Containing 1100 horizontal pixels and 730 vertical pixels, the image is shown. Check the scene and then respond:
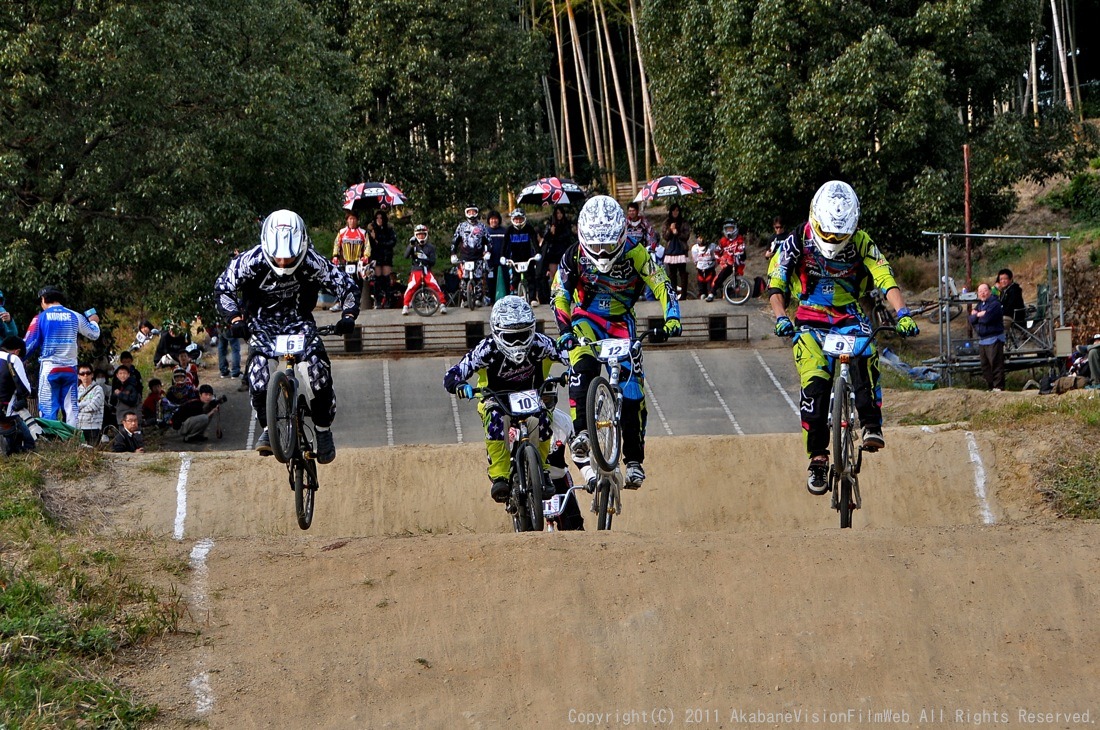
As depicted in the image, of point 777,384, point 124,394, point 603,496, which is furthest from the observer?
point 777,384

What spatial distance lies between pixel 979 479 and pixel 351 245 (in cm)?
1456

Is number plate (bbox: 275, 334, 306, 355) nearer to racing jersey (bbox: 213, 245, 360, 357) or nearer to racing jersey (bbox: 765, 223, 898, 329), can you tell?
racing jersey (bbox: 213, 245, 360, 357)

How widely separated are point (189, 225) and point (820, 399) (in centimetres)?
1306

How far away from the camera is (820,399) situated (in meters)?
11.3

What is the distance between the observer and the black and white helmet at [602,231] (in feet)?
38.3

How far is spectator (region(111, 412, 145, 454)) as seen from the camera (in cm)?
1742

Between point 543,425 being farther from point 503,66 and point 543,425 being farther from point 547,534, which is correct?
point 503,66

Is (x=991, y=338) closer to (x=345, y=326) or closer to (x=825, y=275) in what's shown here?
(x=825, y=275)

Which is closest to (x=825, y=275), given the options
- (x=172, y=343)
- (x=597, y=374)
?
(x=597, y=374)

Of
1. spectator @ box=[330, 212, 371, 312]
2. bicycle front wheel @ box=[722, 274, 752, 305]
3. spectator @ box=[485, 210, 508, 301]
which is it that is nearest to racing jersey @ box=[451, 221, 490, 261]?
spectator @ box=[485, 210, 508, 301]

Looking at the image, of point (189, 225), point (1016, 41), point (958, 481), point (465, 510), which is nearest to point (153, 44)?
point (189, 225)

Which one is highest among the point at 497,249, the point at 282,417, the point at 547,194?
the point at 547,194

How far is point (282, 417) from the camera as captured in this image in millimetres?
10594

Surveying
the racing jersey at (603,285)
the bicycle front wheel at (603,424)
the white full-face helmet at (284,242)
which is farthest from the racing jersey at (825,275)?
the white full-face helmet at (284,242)
